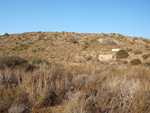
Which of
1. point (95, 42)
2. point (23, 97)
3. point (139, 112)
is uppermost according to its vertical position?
point (95, 42)

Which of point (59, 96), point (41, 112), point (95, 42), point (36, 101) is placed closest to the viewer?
A: point (41, 112)

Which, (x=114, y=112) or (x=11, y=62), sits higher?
(x=11, y=62)

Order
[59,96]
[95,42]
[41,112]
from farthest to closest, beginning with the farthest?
[95,42] < [59,96] < [41,112]

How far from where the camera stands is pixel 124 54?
22609 mm

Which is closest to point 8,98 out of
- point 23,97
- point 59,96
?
point 23,97

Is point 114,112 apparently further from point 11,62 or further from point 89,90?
point 11,62

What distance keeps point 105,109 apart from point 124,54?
21.9 meters

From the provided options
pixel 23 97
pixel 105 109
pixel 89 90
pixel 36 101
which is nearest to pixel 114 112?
pixel 105 109

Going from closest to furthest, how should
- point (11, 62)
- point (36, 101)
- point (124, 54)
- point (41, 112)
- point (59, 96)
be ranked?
point (41, 112), point (36, 101), point (59, 96), point (11, 62), point (124, 54)

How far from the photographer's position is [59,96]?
3367 mm

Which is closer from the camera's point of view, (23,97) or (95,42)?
(23,97)

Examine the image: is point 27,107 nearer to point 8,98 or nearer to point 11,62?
point 8,98

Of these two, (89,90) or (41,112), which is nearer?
(41,112)

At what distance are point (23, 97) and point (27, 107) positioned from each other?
0.41 m
